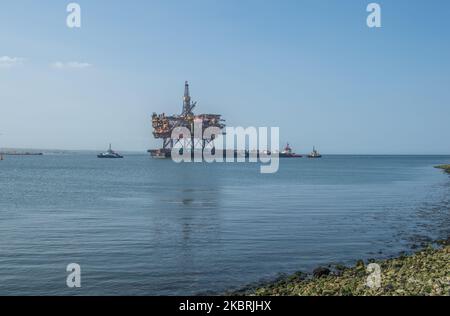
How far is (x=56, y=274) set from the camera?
56.6ft

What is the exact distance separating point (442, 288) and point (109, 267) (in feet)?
38.9

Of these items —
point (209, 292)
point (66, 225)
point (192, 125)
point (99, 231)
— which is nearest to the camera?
point (209, 292)

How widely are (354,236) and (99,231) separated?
14.3 metres

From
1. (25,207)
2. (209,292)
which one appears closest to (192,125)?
(25,207)

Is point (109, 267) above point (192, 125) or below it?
below

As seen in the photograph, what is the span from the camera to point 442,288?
11766 mm

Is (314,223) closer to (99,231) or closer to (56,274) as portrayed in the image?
(99,231)

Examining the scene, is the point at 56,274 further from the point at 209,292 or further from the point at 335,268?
the point at 335,268

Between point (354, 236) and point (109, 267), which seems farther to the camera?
point (354, 236)

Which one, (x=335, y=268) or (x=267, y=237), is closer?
(x=335, y=268)

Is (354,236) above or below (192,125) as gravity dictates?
below

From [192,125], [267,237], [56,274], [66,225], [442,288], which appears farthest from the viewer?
[192,125]
